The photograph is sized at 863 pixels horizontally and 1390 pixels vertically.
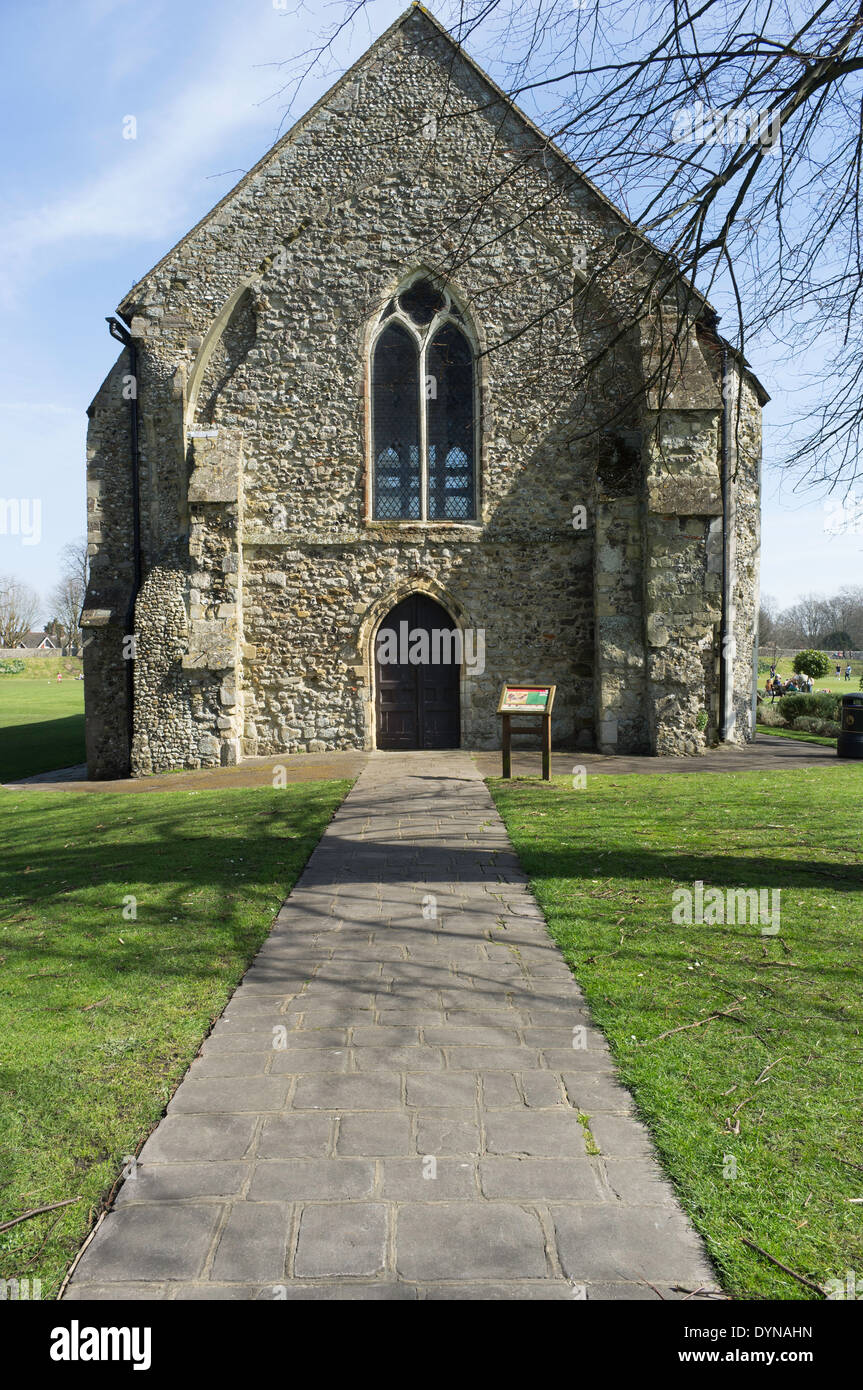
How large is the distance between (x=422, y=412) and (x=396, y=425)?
494 mm

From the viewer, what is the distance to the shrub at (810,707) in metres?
20.7

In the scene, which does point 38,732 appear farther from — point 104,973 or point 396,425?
point 104,973

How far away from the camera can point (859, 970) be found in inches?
174

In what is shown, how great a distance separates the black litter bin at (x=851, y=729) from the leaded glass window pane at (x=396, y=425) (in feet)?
26.5

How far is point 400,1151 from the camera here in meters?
2.88

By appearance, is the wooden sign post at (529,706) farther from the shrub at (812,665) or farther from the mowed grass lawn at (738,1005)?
the shrub at (812,665)

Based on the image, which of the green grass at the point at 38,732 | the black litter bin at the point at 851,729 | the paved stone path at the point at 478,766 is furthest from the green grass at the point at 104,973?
the black litter bin at the point at 851,729

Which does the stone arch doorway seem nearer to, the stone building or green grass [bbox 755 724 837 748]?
the stone building

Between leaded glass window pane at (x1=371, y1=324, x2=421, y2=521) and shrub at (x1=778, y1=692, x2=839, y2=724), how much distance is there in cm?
1187

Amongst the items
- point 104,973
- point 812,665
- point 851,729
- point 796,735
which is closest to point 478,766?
point 851,729
